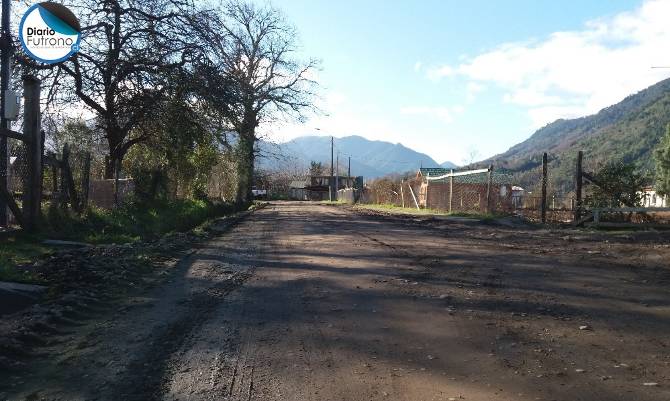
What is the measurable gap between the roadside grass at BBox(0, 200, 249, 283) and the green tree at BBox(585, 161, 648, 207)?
12.9 meters

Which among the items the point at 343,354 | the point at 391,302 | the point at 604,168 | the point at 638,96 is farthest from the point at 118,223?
the point at 638,96

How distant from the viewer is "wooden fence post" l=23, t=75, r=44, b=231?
435 inches

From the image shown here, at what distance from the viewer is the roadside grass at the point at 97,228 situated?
8562mm

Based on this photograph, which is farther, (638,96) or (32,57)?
(638,96)

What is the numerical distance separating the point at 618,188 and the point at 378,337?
14.4 metres

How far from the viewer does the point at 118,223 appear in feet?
44.8

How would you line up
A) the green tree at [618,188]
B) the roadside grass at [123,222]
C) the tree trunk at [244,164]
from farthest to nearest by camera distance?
the tree trunk at [244,164] → the green tree at [618,188] → the roadside grass at [123,222]

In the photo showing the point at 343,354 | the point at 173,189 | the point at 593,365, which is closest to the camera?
the point at 593,365

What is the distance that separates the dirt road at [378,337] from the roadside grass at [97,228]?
2.45 m

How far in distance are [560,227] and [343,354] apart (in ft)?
43.2

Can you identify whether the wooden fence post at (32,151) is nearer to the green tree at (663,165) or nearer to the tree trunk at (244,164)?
the tree trunk at (244,164)

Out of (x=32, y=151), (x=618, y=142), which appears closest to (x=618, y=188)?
(x=32, y=151)

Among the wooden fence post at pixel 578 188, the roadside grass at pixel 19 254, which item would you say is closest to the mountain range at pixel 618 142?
the wooden fence post at pixel 578 188

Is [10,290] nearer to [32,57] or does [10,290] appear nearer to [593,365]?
[593,365]
